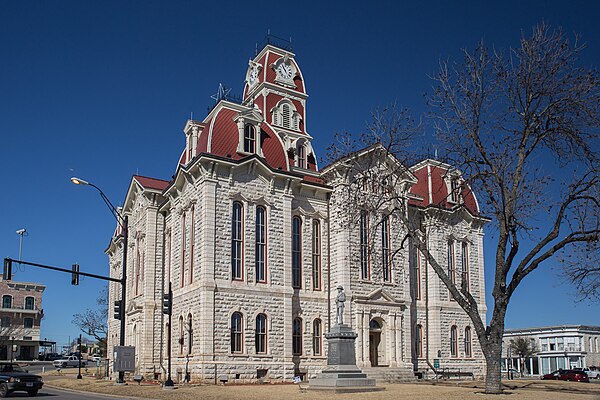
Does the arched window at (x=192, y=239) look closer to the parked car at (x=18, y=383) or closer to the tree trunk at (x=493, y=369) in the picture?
the parked car at (x=18, y=383)

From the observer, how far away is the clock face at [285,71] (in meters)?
50.2

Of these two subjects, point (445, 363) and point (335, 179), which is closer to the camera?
point (335, 179)

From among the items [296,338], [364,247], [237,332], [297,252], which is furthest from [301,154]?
[237,332]

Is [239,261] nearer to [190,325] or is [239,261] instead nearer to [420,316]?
[190,325]

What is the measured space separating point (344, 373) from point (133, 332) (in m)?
22.5

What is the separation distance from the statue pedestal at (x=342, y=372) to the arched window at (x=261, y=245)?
29.7ft

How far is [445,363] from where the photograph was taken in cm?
4656

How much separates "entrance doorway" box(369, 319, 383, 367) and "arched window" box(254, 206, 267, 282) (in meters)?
8.24

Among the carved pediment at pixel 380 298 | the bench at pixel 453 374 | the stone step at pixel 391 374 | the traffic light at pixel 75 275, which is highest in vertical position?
the traffic light at pixel 75 275

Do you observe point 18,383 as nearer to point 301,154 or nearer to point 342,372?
point 342,372

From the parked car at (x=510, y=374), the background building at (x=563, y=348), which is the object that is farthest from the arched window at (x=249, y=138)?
the background building at (x=563, y=348)

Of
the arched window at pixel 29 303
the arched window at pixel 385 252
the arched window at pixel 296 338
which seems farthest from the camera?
the arched window at pixel 29 303

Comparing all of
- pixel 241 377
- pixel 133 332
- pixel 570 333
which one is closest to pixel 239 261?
pixel 241 377

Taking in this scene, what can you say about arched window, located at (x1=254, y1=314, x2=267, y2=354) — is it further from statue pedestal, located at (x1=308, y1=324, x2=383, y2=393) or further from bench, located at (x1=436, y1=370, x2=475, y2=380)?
bench, located at (x1=436, y1=370, x2=475, y2=380)
